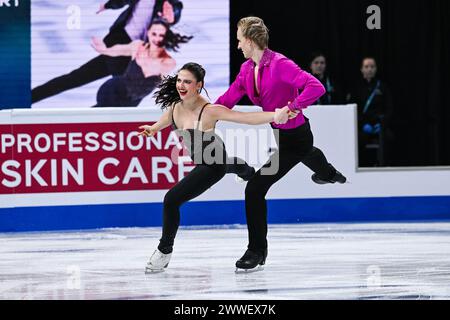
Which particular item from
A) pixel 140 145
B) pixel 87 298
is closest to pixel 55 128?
pixel 140 145

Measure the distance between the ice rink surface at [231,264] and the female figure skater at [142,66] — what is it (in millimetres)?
2595

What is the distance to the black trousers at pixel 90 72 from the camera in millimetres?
11734

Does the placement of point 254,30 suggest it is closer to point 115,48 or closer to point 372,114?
point 372,114

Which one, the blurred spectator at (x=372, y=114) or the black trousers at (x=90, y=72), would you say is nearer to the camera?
the blurred spectator at (x=372, y=114)

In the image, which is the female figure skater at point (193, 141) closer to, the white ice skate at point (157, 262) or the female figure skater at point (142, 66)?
the white ice skate at point (157, 262)

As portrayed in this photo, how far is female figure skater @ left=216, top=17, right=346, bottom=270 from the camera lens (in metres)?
6.86

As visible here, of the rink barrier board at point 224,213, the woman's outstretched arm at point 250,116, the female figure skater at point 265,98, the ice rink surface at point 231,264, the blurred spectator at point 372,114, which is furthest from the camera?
the blurred spectator at point 372,114

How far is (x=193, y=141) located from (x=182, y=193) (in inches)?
13.3

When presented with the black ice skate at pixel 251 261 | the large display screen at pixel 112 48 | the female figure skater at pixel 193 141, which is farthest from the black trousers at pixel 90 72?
the black ice skate at pixel 251 261

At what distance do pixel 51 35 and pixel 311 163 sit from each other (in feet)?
15.9

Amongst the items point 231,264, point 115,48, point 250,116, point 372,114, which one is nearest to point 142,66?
point 115,48

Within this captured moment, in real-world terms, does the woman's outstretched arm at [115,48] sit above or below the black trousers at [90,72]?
above
